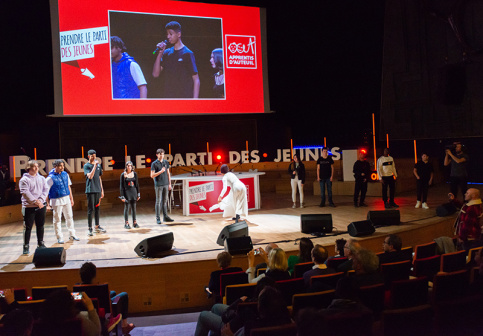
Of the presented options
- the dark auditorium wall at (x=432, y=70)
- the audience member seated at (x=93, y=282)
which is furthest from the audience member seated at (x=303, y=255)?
the dark auditorium wall at (x=432, y=70)

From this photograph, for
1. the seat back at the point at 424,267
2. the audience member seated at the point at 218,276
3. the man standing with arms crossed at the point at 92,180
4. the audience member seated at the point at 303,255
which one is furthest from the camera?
the man standing with arms crossed at the point at 92,180

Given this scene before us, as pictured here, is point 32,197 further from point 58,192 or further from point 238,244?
point 238,244

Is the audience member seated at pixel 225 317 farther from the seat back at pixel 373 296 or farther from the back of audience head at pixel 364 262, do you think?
the back of audience head at pixel 364 262

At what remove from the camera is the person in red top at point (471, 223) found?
18.2ft

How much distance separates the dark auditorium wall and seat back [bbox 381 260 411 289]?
7805 millimetres

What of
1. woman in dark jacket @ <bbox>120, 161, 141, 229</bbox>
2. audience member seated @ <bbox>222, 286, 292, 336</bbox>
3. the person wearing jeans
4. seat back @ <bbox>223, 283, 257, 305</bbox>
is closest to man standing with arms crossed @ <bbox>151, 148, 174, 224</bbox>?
woman in dark jacket @ <bbox>120, 161, 141, 229</bbox>

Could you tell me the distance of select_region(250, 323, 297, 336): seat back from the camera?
2534mm

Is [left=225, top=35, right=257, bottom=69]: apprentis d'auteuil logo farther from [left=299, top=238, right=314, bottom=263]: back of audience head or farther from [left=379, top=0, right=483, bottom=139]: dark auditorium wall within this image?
[left=299, top=238, right=314, bottom=263]: back of audience head

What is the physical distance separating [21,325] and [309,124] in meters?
14.3

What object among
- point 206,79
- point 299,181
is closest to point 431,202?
point 299,181

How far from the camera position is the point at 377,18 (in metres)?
12.8

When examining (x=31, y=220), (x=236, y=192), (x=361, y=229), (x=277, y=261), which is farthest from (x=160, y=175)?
(x=277, y=261)

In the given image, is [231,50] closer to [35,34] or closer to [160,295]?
[35,34]

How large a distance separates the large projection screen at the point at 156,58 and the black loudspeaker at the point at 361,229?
6.79 meters
